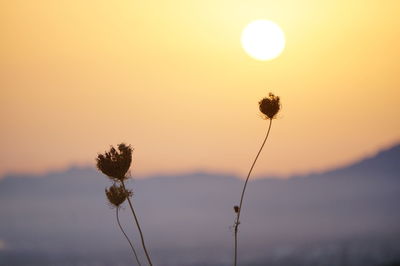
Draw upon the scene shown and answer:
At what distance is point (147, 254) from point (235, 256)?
2.63 m

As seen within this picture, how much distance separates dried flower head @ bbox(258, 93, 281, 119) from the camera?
21.4 meters

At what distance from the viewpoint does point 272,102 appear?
70.3 ft

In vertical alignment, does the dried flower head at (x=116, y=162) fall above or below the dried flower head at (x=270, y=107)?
below

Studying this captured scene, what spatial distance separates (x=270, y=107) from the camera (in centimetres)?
2141

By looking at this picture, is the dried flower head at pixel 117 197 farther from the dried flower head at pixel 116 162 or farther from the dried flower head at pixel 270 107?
the dried flower head at pixel 270 107

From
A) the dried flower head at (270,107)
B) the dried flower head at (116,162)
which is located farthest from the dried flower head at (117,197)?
the dried flower head at (270,107)

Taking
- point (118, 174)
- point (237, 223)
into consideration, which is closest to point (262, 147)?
point (237, 223)

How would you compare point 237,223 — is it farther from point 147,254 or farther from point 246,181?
point 147,254

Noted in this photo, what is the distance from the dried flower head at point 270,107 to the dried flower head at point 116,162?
504 cm

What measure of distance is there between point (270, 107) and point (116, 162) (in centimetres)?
572

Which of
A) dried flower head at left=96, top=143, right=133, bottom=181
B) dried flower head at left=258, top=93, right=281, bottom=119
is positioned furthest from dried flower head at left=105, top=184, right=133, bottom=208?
dried flower head at left=258, top=93, right=281, bottom=119

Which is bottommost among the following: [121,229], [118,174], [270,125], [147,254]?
[147,254]

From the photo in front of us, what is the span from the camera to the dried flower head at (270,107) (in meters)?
21.4

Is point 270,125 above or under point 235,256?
above
